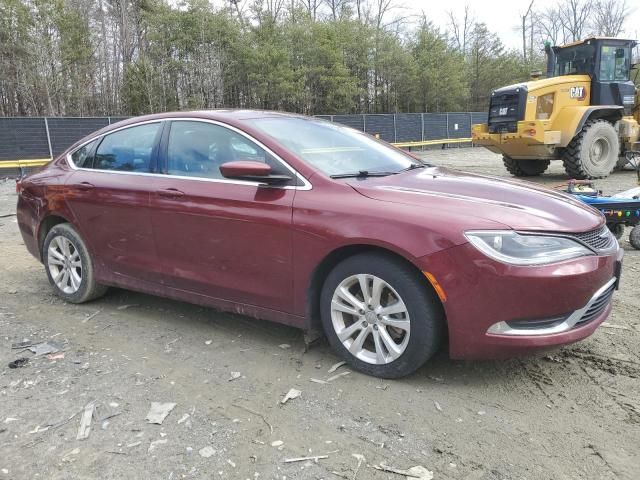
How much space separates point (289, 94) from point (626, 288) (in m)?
23.5

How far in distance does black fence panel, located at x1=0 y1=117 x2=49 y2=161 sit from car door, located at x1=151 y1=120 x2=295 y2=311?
1389cm

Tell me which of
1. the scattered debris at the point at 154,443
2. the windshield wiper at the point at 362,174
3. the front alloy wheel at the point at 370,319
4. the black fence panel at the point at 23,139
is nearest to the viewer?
the scattered debris at the point at 154,443

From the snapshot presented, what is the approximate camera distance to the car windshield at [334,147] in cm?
351

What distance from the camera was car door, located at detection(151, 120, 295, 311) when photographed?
3.35 meters

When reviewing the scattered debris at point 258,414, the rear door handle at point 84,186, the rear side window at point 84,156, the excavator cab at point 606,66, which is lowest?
the scattered debris at point 258,414

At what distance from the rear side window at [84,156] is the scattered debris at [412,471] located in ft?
11.2

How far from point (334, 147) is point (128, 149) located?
5.43 feet

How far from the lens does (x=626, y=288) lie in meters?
4.60

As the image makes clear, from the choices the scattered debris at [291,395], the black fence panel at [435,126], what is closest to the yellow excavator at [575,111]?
the scattered debris at [291,395]

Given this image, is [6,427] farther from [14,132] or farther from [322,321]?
[14,132]

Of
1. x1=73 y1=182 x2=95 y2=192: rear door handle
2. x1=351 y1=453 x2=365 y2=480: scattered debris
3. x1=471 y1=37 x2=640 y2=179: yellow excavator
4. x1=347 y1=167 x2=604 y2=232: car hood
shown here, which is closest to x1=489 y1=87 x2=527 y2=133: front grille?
x1=471 y1=37 x2=640 y2=179: yellow excavator

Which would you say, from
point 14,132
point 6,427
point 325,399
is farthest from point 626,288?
point 14,132

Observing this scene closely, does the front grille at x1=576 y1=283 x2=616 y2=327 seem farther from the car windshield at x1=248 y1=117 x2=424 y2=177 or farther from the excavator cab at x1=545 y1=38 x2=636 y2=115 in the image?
the excavator cab at x1=545 y1=38 x2=636 y2=115

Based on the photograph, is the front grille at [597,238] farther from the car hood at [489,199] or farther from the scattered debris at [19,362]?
the scattered debris at [19,362]
